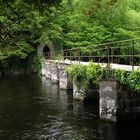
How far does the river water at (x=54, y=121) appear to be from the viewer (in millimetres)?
13766

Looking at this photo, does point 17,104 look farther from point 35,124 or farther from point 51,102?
point 35,124

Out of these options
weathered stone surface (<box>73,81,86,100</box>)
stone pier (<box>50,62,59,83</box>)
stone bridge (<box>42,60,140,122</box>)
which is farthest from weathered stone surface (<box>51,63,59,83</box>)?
stone bridge (<box>42,60,140,122</box>)

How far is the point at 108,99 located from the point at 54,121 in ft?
9.55

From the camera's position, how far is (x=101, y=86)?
15586 millimetres

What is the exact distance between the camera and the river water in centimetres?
1377

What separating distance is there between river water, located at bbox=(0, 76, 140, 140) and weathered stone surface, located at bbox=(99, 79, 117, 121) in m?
0.39

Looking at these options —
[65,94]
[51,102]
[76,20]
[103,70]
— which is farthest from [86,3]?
[103,70]

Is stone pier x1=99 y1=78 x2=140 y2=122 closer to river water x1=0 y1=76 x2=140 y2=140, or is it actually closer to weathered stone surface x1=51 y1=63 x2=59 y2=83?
river water x1=0 y1=76 x2=140 y2=140

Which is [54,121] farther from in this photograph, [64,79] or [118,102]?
[64,79]

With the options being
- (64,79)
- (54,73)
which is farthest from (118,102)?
(54,73)

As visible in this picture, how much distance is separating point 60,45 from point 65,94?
76.6 ft

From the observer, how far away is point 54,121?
637 inches

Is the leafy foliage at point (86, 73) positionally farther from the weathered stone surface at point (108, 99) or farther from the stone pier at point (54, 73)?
the stone pier at point (54, 73)

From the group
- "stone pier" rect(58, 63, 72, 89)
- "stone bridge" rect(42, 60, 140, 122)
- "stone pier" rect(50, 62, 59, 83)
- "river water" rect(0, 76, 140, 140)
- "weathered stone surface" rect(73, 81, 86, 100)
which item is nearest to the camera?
"river water" rect(0, 76, 140, 140)
